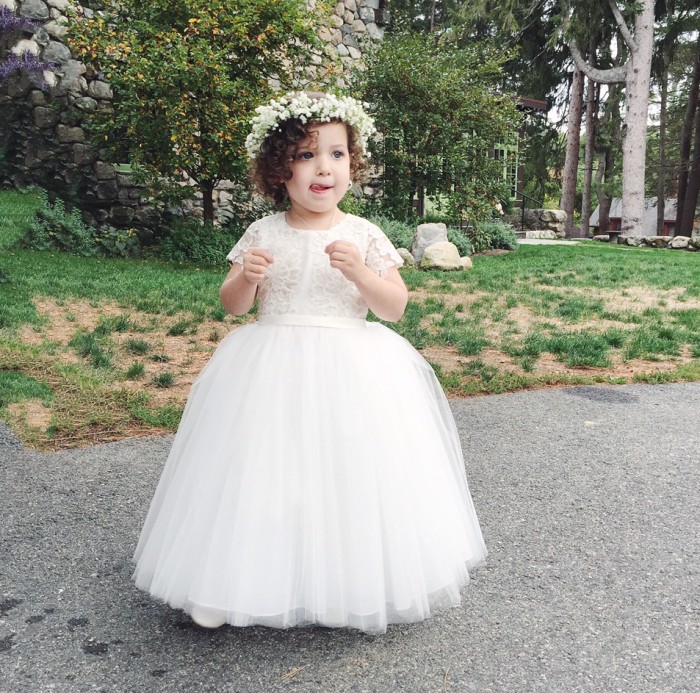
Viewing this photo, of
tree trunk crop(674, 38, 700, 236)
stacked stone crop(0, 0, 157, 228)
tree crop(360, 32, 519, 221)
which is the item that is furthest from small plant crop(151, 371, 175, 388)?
tree trunk crop(674, 38, 700, 236)

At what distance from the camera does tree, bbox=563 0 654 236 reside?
19906 mm

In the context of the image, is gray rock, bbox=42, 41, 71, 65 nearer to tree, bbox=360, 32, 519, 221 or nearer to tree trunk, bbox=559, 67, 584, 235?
tree, bbox=360, 32, 519, 221

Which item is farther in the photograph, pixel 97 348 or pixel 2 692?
pixel 97 348

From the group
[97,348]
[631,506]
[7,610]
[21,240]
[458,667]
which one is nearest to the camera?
[458,667]

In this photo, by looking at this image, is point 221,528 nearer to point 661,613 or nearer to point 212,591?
point 212,591

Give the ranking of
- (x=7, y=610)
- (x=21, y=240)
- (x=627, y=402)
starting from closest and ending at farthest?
(x=7, y=610), (x=627, y=402), (x=21, y=240)

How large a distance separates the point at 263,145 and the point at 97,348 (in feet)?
11.7

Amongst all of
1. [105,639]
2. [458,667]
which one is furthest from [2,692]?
[458,667]

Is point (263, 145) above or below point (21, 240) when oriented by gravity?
above

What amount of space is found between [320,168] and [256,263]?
36 cm

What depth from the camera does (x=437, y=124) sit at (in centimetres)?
1338

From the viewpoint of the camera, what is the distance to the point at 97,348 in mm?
5449

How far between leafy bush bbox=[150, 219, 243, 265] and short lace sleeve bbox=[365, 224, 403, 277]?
794 centimetres

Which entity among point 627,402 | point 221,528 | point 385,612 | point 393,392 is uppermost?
point 393,392
